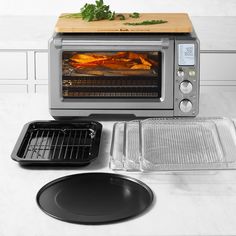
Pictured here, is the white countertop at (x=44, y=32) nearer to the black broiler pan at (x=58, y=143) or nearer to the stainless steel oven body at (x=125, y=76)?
the stainless steel oven body at (x=125, y=76)

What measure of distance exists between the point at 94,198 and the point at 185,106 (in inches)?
25.9

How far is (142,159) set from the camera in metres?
1.89

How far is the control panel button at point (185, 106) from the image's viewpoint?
91.5 inches

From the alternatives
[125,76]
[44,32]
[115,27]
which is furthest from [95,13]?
[44,32]

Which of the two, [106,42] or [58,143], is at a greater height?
[106,42]

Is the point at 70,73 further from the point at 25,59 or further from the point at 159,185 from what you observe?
the point at 25,59

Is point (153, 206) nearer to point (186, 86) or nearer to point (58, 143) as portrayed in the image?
point (58, 143)

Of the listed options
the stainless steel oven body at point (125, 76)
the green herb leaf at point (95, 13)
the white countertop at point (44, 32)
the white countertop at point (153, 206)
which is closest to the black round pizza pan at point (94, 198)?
the white countertop at point (153, 206)

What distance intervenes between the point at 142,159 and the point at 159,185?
0.27 ft

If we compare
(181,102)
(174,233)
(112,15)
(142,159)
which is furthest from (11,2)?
(174,233)

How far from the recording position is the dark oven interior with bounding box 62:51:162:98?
92.6 inches

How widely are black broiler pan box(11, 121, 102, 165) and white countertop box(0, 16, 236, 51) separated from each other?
152 cm

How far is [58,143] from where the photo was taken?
210cm

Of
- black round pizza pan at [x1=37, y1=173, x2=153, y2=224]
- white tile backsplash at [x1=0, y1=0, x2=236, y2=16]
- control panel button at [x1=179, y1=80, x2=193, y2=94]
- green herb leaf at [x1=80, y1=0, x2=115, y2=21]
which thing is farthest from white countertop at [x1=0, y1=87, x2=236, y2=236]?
white tile backsplash at [x1=0, y1=0, x2=236, y2=16]
